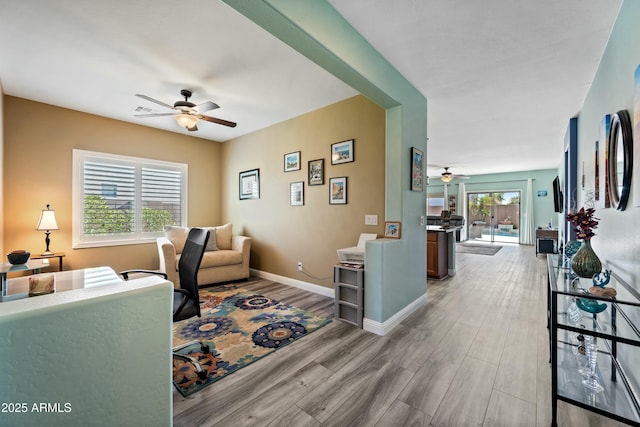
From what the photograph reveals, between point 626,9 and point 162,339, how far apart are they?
10.7 feet

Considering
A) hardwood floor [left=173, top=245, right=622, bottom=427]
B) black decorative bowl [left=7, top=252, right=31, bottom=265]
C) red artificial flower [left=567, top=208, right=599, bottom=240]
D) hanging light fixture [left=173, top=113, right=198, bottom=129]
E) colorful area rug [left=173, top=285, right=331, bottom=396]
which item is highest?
hanging light fixture [left=173, top=113, right=198, bottom=129]

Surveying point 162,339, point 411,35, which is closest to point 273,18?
point 411,35

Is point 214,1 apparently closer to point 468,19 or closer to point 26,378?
point 468,19

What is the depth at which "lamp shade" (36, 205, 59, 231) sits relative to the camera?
11.0 feet

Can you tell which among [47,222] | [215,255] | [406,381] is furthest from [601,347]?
[47,222]

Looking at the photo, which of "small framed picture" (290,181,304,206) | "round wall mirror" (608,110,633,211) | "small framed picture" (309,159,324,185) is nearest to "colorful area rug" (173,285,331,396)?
"small framed picture" (290,181,304,206)

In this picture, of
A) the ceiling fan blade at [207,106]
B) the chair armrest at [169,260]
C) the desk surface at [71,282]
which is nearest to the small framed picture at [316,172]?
the ceiling fan blade at [207,106]

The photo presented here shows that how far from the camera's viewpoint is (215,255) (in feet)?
13.7

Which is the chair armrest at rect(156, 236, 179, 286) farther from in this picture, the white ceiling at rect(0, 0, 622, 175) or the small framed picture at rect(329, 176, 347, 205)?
the small framed picture at rect(329, 176, 347, 205)

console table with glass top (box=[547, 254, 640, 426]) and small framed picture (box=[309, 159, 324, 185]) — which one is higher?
small framed picture (box=[309, 159, 324, 185])

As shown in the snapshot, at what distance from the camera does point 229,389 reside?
1744 mm

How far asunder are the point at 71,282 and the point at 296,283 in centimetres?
275

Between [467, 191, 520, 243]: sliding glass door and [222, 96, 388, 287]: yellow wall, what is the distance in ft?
29.4

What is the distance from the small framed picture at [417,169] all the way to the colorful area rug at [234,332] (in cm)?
182
